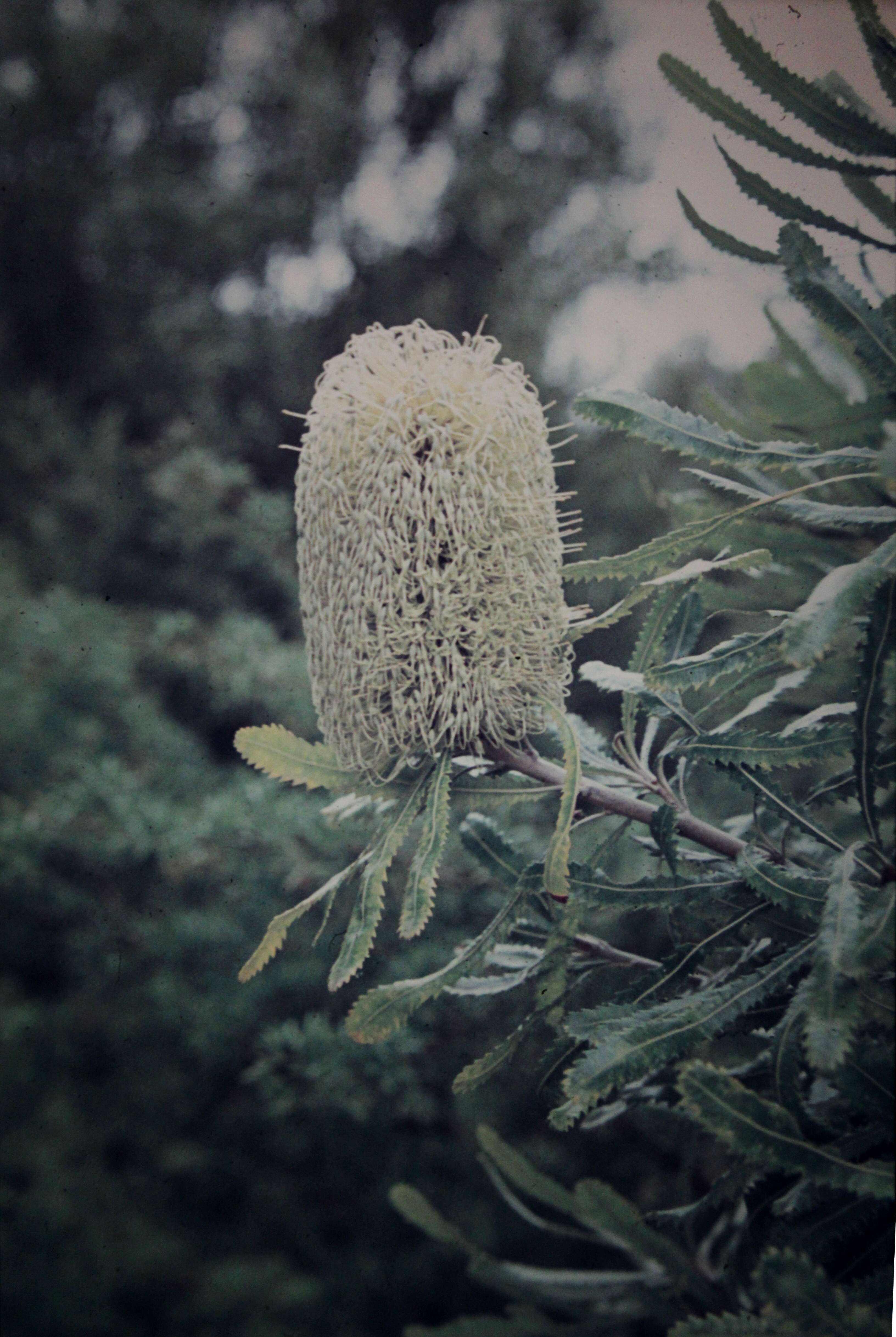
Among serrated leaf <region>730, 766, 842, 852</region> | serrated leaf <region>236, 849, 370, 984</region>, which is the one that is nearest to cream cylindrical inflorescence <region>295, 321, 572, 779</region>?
serrated leaf <region>236, 849, 370, 984</region>

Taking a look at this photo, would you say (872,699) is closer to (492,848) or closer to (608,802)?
(608,802)

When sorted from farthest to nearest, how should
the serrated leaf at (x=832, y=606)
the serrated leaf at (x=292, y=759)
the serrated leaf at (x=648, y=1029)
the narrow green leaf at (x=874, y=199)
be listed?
the narrow green leaf at (x=874, y=199), the serrated leaf at (x=292, y=759), the serrated leaf at (x=648, y=1029), the serrated leaf at (x=832, y=606)

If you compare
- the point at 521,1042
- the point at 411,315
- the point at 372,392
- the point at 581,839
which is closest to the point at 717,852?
the point at 581,839

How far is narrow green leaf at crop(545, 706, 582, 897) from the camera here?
0.78m

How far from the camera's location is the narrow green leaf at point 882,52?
86 cm

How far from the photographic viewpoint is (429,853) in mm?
797

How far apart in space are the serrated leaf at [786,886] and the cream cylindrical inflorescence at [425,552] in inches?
10.3

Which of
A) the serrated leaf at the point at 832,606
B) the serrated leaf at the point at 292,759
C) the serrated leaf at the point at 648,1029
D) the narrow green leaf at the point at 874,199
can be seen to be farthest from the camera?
the narrow green leaf at the point at 874,199

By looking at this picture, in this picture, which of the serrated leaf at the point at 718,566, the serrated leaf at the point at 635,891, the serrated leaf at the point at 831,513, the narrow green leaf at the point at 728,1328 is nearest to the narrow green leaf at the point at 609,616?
the serrated leaf at the point at 718,566

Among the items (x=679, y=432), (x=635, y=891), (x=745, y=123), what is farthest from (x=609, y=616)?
(x=745, y=123)

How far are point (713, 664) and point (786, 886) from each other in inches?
8.7

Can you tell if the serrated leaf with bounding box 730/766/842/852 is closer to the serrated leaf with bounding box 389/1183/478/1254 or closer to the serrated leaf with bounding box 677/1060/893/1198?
the serrated leaf with bounding box 677/1060/893/1198

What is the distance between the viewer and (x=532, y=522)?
0.77 meters

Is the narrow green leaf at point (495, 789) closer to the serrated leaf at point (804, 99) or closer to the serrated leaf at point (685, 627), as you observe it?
the serrated leaf at point (685, 627)
